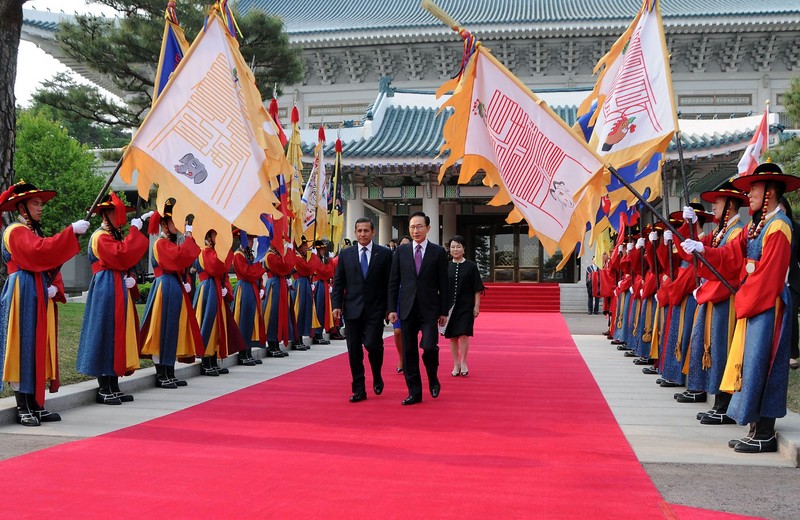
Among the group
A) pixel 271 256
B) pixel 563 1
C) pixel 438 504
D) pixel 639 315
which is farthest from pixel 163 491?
pixel 563 1

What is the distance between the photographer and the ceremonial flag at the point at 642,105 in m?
5.95

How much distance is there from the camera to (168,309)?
7367 millimetres

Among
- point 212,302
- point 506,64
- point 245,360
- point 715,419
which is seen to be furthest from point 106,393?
point 506,64

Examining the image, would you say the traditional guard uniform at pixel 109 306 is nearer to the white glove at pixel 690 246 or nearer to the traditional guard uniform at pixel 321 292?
the white glove at pixel 690 246

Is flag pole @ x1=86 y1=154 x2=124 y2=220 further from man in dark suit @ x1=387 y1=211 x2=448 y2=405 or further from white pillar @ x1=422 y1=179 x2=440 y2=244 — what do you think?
white pillar @ x1=422 y1=179 x2=440 y2=244

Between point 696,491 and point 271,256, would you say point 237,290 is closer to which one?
point 271,256

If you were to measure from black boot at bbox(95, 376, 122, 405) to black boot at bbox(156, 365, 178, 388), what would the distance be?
928 millimetres

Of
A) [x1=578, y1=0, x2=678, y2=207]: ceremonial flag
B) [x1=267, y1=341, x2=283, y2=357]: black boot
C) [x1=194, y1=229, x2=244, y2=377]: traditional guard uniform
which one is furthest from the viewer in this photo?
[x1=267, y1=341, x2=283, y2=357]: black boot

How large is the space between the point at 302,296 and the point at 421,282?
502cm

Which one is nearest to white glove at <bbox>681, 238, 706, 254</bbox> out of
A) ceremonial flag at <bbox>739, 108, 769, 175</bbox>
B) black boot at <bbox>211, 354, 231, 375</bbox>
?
ceremonial flag at <bbox>739, 108, 769, 175</bbox>

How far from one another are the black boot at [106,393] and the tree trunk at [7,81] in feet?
6.89

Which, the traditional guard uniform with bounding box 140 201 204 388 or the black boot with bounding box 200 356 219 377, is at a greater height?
the traditional guard uniform with bounding box 140 201 204 388

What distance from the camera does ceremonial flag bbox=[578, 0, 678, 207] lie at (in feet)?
19.5

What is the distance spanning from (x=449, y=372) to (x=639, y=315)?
2.72 metres
